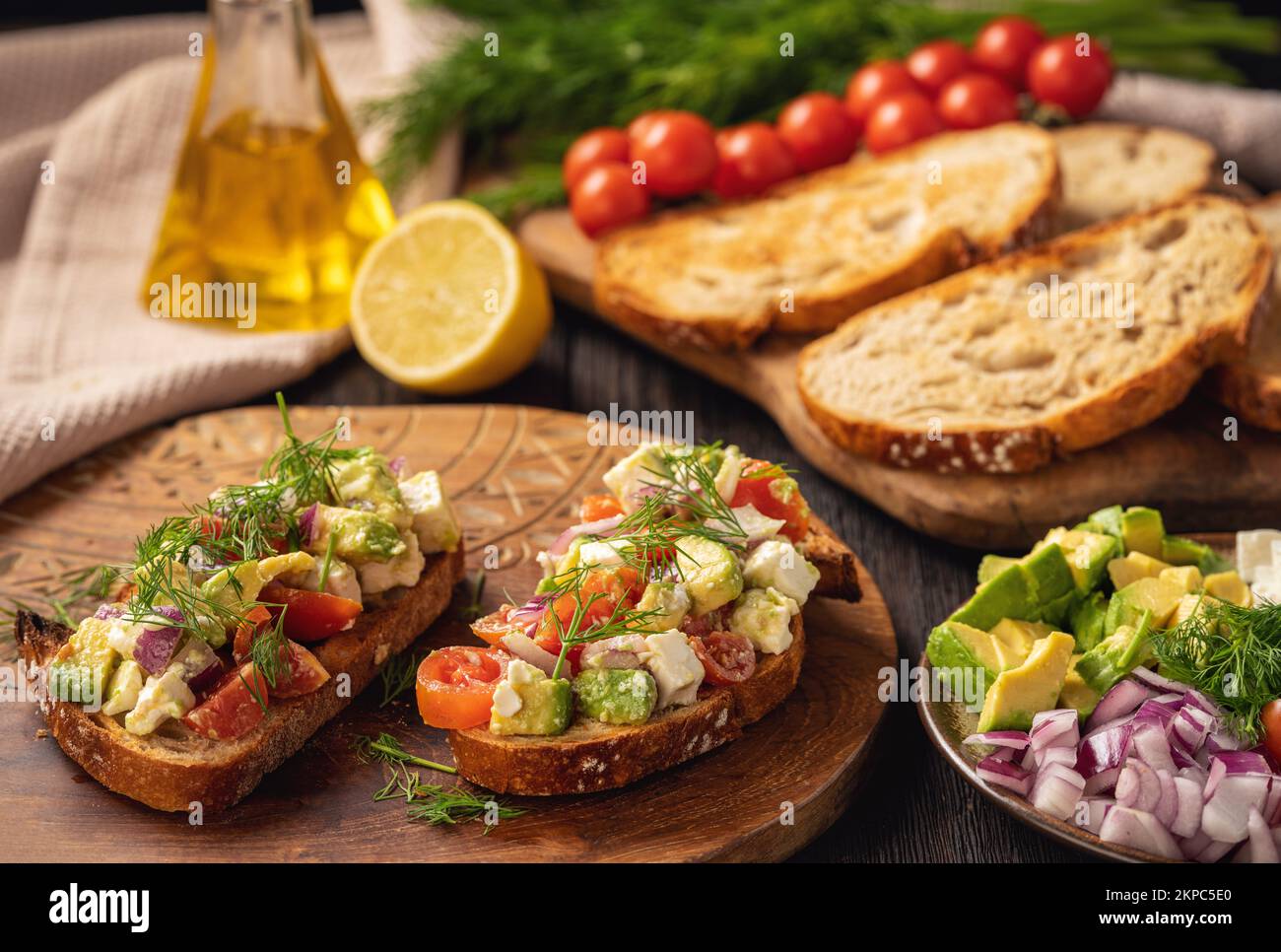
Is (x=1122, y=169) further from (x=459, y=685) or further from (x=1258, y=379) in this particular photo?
(x=459, y=685)

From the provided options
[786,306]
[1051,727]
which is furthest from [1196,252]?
[1051,727]

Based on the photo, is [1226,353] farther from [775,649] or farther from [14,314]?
[14,314]

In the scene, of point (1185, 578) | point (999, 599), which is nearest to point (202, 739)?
point (999, 599)

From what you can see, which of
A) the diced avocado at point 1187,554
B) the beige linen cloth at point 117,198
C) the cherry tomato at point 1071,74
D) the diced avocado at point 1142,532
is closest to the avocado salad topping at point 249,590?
the beige linen cloth at point 117,198

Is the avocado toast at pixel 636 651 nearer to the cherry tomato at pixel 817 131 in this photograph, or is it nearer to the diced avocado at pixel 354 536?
the diced avocado at pixel 354 536

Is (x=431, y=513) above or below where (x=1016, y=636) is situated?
above
